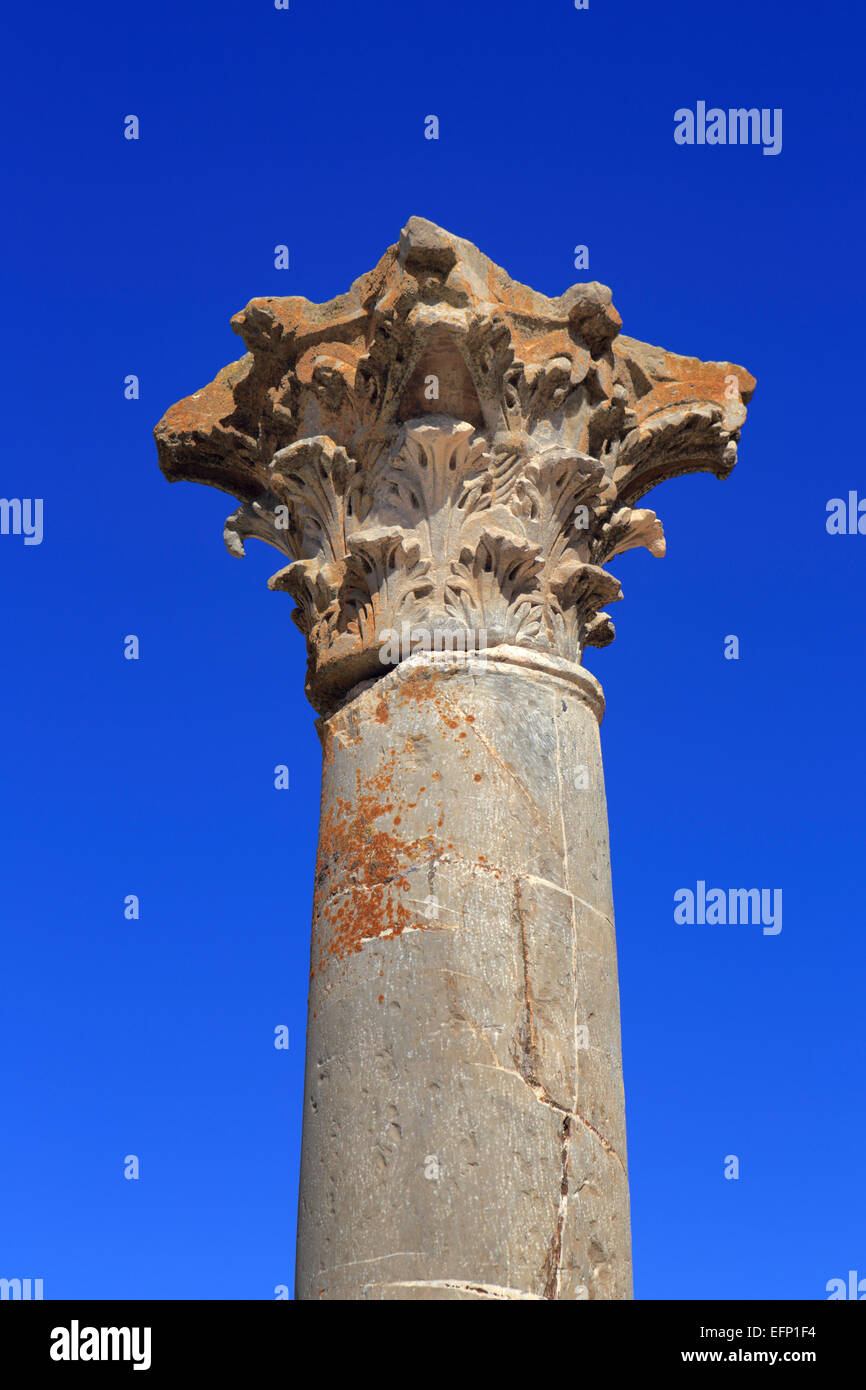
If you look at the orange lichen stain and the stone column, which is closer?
the stone column

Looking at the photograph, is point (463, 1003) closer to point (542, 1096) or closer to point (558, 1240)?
point (542, 1096)

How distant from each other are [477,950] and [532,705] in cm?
142

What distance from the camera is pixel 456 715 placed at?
725cm

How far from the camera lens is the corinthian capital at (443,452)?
25.4ft

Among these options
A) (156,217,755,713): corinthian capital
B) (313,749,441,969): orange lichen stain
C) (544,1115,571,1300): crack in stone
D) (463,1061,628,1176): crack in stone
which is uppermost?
(156,217,755,713): corinthian capital

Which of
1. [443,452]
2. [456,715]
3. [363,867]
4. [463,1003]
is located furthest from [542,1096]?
[443,452]

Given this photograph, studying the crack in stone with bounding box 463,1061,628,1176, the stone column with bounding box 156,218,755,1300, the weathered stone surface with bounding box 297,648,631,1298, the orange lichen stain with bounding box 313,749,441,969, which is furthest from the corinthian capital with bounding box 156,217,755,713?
the crack in stone with bounding box 463,1061,628,1176

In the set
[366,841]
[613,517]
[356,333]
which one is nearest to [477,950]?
[366,841]

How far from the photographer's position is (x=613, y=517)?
28.1ft

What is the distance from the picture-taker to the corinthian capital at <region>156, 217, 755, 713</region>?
775cm

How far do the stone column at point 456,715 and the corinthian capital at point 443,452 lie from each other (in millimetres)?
17

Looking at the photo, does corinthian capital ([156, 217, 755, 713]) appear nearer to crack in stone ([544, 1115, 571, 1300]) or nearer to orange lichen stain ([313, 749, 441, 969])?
orange lichen stain ([313, 749, 441, 969])

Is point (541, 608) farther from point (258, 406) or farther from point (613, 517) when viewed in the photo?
point (258, 406)

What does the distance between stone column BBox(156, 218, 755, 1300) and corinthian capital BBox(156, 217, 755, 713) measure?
0.02 metres
